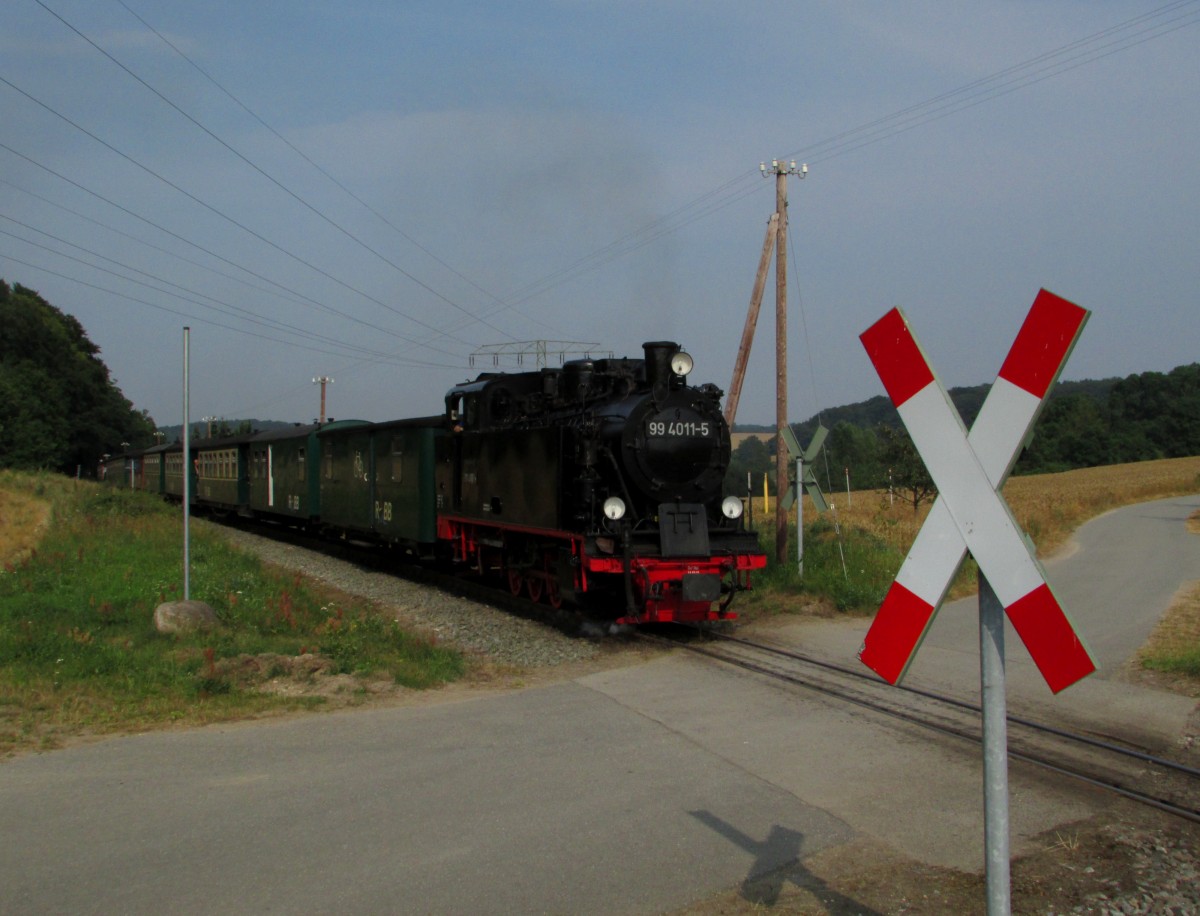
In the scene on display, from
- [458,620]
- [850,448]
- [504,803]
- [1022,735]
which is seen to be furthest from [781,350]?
[850,448]

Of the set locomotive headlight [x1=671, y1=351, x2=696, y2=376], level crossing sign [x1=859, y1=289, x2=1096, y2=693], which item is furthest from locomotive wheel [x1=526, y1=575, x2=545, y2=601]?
level crossing sign [x1=859, y1=289, x2=1096, y2=693]

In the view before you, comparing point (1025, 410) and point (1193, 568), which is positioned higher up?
point (1025, 410)

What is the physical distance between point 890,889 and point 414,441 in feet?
45.1

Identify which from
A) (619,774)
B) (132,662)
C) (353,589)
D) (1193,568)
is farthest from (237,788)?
(1193,568)

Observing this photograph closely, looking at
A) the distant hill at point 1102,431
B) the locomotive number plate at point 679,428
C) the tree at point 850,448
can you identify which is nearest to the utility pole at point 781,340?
the locomotive number plate at point 679,428

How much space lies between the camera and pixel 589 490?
1117cm

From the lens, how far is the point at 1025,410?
2631 mm

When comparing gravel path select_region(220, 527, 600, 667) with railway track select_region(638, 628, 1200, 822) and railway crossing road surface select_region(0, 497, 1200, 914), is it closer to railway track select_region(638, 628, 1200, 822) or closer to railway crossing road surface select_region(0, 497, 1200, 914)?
railway track select_region(638, 628, 1200, 822)

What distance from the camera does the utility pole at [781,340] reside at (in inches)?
583

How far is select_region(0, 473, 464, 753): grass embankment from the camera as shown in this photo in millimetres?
7504

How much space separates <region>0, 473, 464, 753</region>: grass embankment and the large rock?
13cm

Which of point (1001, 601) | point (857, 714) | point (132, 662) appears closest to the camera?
point (1001, 601)

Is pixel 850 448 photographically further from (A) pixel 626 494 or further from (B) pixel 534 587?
(A) pixel 626 494

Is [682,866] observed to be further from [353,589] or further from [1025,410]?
[353,589]
